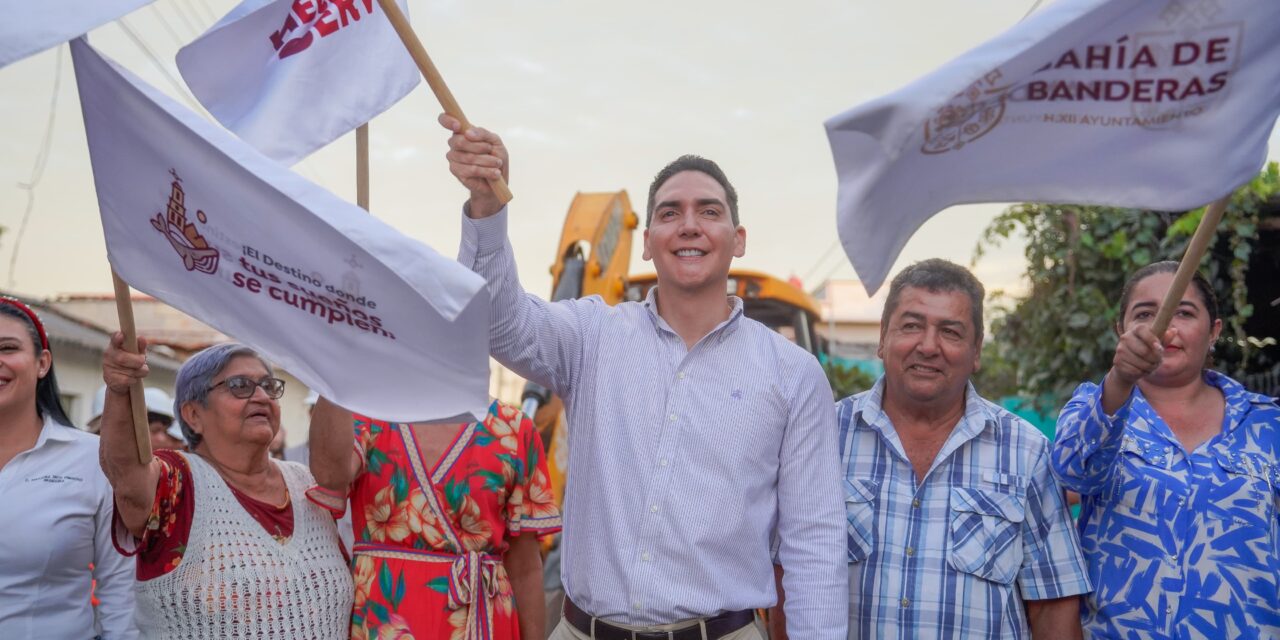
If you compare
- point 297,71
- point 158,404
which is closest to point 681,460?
point 297,71

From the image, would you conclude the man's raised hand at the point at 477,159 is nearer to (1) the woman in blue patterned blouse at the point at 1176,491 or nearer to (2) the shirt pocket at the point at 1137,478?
(1) the woman in blue patterned blouse at the point at 1176,491

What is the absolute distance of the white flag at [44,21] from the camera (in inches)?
82.5

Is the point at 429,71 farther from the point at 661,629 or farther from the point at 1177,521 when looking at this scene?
the point at 1177,521

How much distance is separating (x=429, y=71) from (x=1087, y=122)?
149 cm

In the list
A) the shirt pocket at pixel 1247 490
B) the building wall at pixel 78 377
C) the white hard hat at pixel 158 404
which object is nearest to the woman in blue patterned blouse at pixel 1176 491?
the shirt pocket at pixel 1247 490

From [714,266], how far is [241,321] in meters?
1.26

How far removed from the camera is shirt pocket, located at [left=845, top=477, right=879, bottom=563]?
3.09 metres

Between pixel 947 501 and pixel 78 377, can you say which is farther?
pixel 78 377

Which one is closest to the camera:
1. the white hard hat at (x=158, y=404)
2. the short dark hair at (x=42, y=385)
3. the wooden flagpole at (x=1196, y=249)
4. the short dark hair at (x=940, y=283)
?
the wooden flagpole at (x=1196, y=249)

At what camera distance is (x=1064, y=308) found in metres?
6.75

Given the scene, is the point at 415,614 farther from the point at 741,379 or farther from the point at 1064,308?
the point at 1064,308

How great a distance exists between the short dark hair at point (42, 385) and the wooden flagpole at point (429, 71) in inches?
74.6

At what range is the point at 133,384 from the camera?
108 inches

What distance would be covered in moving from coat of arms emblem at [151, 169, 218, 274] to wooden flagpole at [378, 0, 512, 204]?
63 centimetres
